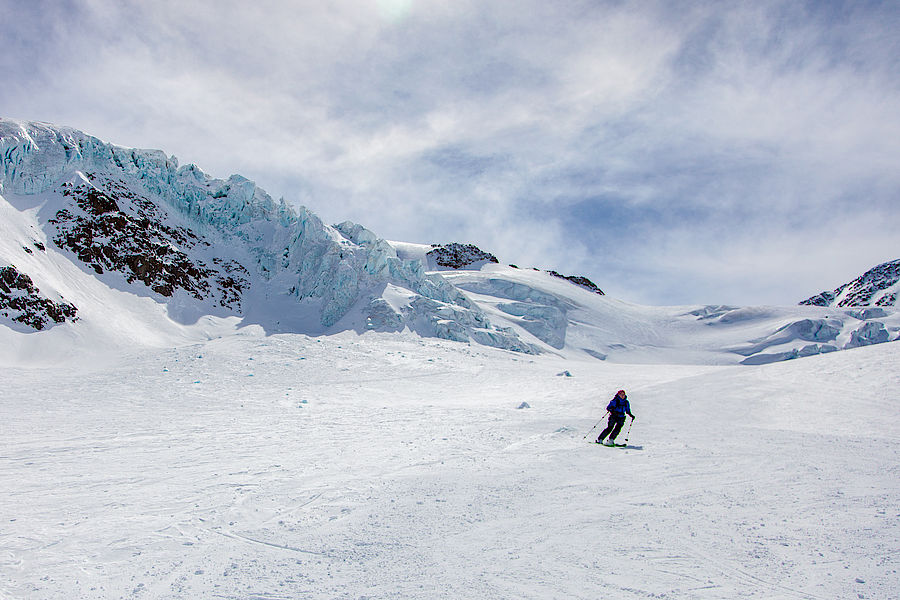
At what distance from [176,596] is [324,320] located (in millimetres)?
35067

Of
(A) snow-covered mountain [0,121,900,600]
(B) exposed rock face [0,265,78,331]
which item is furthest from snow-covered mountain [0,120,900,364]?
(A) snow-covered mountain [0,121,900,600]

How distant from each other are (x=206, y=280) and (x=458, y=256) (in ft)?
226

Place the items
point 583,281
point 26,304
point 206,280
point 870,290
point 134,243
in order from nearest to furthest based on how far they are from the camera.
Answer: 1. point 26,304
2. point 134,243
3. point 206,280
4. point 583,281
5. point 870,290

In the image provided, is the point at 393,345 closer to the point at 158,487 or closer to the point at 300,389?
the point at 300,389

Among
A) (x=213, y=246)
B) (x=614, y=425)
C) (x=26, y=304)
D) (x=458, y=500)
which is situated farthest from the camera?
(x=213, y=246)

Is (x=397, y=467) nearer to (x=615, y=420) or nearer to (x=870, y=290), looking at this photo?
(x=615, y=420)

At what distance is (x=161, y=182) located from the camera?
45.5 meters

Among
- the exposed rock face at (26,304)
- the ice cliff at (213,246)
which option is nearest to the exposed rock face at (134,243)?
the ice cliff at (213,246)

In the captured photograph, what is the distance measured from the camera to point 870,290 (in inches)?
4961

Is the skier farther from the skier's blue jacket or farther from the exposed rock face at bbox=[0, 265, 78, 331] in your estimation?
the exposed rock face at bbox=[0, 265, 78, 331]

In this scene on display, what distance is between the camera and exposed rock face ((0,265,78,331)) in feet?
84.5

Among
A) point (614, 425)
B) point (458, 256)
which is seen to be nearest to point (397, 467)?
point (614, 425)

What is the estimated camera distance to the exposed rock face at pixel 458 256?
101 m

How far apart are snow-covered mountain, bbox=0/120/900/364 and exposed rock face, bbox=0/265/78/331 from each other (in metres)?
0.07
